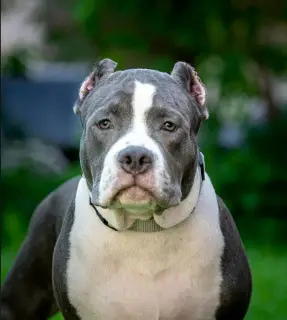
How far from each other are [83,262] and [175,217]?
0.51 meters

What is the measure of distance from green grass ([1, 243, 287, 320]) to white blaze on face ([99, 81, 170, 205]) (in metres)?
2.68

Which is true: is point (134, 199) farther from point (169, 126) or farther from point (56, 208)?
point (56, 208)

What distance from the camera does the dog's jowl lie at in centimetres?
474

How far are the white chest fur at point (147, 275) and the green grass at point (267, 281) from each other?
6.99 feet

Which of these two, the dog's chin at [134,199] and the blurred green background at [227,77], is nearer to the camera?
the dog's chin at [134,199]

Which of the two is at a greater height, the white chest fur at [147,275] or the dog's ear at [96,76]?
the dog's ear at [96,76]

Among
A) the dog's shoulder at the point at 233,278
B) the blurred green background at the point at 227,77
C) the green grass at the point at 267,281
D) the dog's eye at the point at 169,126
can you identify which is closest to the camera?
the dog's eye at the point at 169,126

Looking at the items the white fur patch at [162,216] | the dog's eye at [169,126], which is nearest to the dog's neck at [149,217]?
the white fur patch at [162,216]

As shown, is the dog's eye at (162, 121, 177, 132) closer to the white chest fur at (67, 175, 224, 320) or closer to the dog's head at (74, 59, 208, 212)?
the dog's head at (74, 59, 208, 212)

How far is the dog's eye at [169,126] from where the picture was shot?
487 cm

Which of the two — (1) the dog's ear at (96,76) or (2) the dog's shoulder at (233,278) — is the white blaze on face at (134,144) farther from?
(2) the dog's shoulder at (233,278)

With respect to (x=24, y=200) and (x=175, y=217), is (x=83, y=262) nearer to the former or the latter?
(x=175, y=217)

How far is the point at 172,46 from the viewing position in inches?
465

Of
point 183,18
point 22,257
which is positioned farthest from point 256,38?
point 22,257
